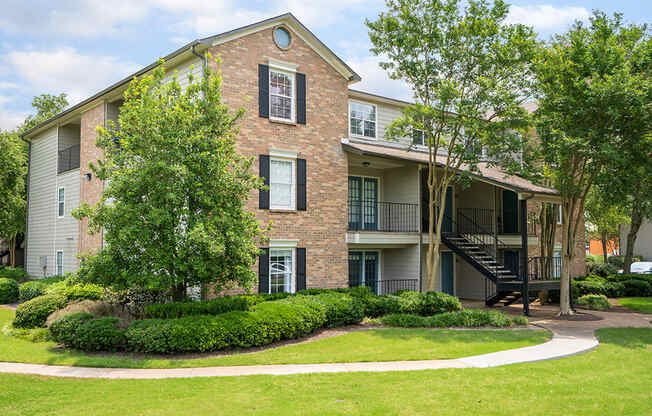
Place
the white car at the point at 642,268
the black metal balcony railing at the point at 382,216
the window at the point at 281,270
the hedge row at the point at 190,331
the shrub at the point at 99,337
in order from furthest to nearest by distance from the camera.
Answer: the white car at the point at 642,268, the black metal balcony railing at the point at 382,216, the window at the point at 281,270, the shrub at the point at 99,337, the hedge row at the point at 190,331

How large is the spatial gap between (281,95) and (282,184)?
2.90 meters

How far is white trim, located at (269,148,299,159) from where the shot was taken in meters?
16.4

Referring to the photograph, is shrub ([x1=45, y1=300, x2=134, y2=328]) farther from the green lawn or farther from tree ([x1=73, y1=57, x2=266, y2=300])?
the green lawn

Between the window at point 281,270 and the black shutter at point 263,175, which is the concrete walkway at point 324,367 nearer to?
the window at point 281,270

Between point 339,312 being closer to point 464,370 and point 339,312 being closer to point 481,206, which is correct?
point 464,370

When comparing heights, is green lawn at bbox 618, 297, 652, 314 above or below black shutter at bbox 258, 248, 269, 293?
below

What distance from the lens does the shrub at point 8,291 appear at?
67.3ft

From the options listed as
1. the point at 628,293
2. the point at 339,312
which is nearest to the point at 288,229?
the point at 339,312

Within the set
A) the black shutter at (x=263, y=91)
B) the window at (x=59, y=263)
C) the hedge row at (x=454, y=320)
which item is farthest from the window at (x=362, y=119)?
the window at (x=59, y=263)

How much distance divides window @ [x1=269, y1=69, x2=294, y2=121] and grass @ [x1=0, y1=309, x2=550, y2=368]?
294 inches

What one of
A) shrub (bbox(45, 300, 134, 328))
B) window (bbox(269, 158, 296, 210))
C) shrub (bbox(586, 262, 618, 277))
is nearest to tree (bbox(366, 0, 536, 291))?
window (bbox(269, 158, 296, 210))

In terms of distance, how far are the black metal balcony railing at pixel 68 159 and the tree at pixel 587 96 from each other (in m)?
18.8

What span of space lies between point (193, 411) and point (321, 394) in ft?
6.38

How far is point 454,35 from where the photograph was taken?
53.0 feet
